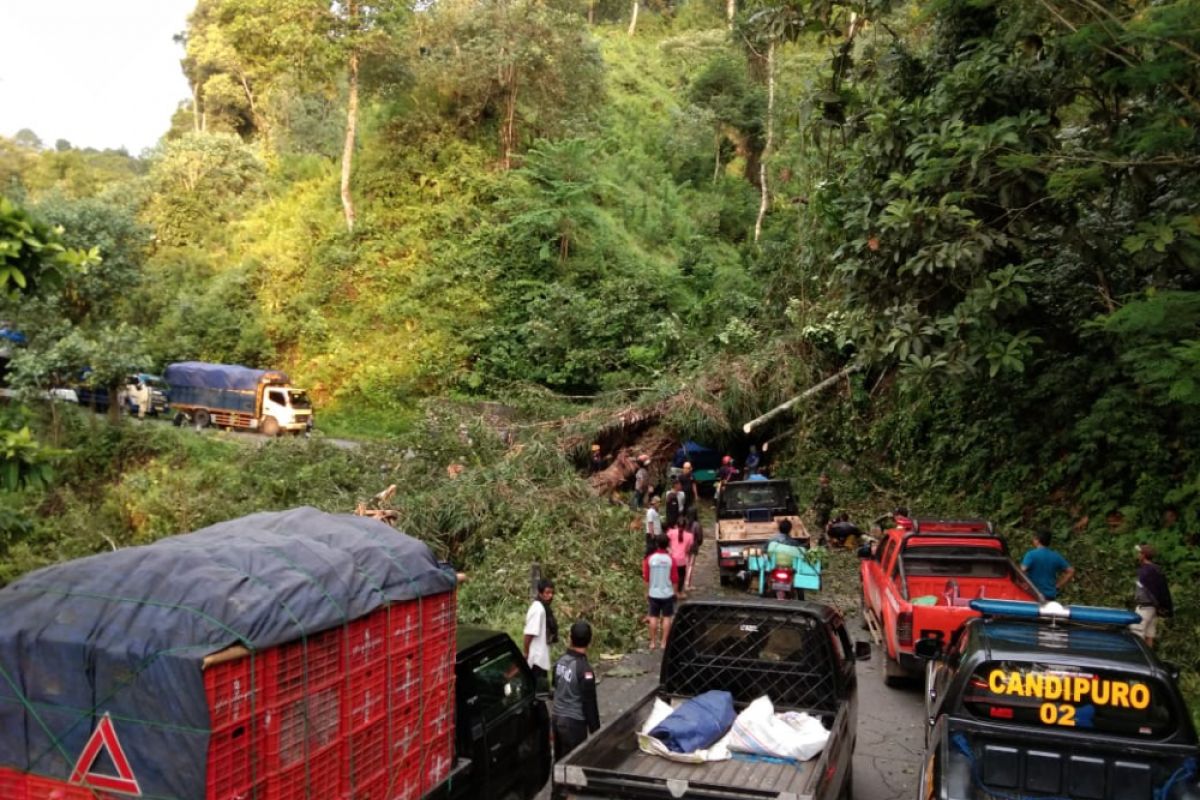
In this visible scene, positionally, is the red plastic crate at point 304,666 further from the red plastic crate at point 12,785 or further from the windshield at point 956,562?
the windshield at point 956,562

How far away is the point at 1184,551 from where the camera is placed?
Answer: 43.3 ft

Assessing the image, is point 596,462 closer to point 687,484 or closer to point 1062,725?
point 687,484

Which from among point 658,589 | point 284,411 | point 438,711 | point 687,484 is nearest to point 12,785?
point 438,711

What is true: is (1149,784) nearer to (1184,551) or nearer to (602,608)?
(602,608)

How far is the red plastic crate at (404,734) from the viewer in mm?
5551

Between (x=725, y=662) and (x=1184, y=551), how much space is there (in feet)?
30.5

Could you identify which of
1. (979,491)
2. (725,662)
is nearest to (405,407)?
(979,491)

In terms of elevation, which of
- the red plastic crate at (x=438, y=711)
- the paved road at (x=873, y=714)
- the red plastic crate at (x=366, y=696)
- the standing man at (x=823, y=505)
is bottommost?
the paved road at (x=873, y=714)

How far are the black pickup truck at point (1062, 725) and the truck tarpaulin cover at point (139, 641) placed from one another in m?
3.88

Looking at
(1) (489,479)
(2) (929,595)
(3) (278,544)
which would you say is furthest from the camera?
(1) (489,479)

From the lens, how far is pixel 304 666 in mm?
4809

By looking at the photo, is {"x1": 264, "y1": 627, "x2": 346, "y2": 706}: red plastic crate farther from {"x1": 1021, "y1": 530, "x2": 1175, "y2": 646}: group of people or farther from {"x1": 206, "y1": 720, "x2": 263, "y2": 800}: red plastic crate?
{"x1": 1021, "y1": 530, "x2": 1175, "y2": 646}: group of people

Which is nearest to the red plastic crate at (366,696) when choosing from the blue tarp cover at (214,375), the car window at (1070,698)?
the car window at (1070,698)

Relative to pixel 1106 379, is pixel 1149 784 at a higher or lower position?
lower
